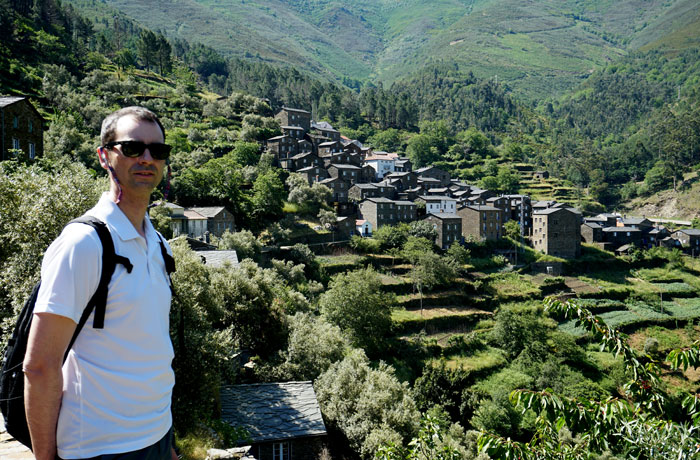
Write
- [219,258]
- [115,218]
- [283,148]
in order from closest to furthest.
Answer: [115,218] → [219,258] → [283,148]

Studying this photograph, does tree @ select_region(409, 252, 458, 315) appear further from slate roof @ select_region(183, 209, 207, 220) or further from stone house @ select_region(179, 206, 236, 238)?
slate roof @ select_region(183, 209, 207, 220)

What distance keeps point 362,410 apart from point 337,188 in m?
50.5

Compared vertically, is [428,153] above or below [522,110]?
below

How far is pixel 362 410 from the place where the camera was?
61.4 feet

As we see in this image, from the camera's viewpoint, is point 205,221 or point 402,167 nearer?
point 205,221

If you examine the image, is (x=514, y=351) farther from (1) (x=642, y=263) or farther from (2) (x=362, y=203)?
(1) (x=642, y=263)

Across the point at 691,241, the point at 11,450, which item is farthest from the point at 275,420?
the point at 691,241

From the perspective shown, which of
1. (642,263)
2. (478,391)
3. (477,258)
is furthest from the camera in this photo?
(642,263)

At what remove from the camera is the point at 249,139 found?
7544 cm

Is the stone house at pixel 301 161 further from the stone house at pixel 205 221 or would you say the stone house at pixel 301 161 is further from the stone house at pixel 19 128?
the stone house at pixel 19 128

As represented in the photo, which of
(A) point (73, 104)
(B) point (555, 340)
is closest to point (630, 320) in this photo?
(B) point (555, 340)

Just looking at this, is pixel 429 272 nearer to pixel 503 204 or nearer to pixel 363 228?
pixel 363 228

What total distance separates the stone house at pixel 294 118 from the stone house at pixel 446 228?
39430mm

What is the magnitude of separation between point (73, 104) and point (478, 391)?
67.4 meters
